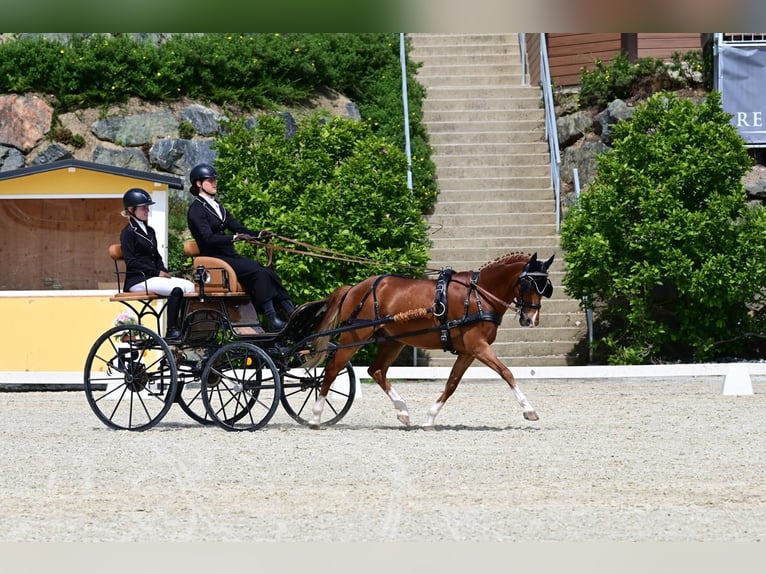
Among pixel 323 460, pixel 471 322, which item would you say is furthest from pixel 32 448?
pixel 471 322

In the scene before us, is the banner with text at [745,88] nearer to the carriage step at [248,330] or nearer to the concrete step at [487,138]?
the concrete step at [487,138]

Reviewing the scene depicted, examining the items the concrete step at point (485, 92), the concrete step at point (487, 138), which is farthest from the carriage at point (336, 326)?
the concrete step at point (485, 92)

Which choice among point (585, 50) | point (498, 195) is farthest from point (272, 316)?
point (585, 50)

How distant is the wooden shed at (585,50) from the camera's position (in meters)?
21.8

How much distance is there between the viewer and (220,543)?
4840 millimetres

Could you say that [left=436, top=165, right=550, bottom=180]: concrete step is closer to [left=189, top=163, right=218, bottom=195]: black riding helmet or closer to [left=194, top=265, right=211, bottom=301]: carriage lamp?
[left=189, top=163, right=218, bottom=195]: black riding helmet

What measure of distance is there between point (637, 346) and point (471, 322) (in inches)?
272

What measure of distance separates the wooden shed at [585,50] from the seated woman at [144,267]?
13206 mm

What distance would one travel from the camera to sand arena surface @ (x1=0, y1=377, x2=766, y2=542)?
216 inches

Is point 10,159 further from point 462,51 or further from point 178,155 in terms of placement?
point 462,51

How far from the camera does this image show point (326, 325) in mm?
10258

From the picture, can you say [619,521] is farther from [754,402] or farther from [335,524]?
[754,402]

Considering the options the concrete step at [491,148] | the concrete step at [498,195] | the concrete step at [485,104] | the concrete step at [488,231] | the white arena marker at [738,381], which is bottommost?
the white arena marker at [738,381]

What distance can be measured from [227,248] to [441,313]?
2063mm
